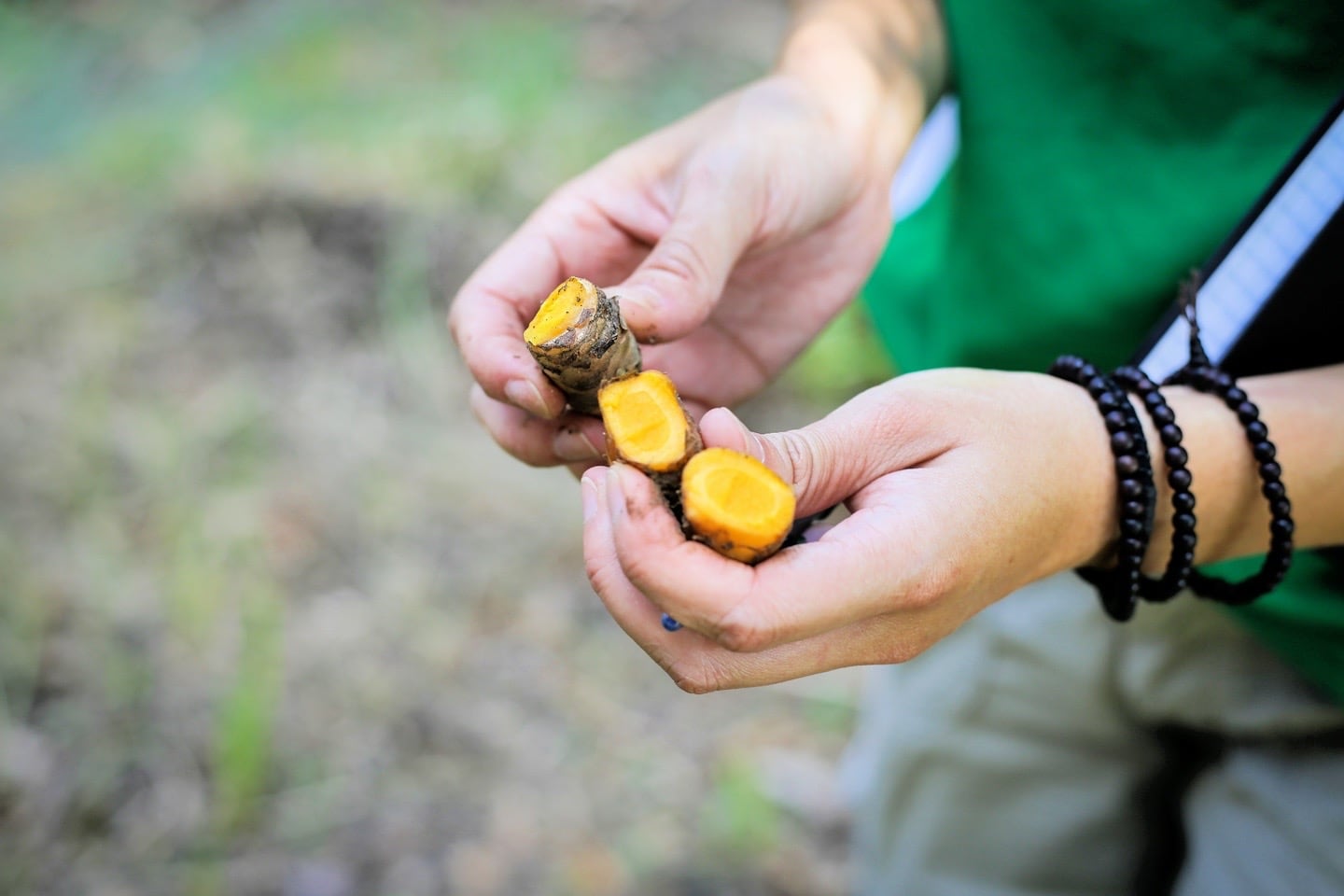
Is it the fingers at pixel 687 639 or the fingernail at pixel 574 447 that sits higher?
the fingers at pixel 687 639

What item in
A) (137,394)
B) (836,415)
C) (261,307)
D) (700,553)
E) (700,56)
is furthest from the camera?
(700,56)

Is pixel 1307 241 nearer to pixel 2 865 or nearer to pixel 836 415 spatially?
pixel 836 415

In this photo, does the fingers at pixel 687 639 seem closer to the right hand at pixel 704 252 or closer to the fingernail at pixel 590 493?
the fingernail at pixel 590 493

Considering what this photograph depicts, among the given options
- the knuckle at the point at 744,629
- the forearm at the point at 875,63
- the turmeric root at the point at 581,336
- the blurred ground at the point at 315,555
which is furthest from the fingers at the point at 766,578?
Answer: the blurred ground at the point at 315,555

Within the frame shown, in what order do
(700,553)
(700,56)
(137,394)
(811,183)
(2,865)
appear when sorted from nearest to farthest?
1. (700,553)
2. (811,183)
3. (2,865)
4. (137,394)
5. (700,56)

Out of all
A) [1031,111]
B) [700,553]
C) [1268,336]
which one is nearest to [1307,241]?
[1268,336]
